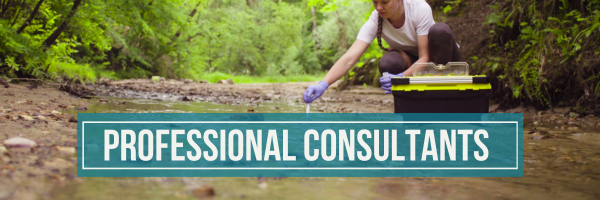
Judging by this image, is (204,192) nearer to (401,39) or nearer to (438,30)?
(438,30)

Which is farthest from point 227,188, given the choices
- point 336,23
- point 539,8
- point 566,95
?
point 336,23

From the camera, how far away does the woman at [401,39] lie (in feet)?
11.6

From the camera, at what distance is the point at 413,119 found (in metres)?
3.23

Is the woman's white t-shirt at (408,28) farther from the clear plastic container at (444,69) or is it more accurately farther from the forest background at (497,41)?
the forest background at (497,41)

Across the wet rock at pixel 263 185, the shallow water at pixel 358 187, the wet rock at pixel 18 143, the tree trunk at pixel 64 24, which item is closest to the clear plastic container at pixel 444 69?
the shallow water at pixel 358 187

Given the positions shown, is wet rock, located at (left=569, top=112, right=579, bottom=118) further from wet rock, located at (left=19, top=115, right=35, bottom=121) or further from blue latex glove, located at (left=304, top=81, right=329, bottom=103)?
wet rock, located at (left=19, top=115, right=35, bottom=121)

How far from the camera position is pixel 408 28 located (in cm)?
371

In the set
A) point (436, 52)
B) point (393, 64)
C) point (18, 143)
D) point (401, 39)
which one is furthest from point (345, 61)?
point (18, 143)

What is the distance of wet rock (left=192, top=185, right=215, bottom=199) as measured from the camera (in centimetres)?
144

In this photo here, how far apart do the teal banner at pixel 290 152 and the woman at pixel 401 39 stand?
0.61 meters

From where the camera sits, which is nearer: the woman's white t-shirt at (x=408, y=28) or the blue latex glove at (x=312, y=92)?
the blue latex glove at (x=312, y=92)

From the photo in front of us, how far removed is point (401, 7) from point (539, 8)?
9.87ft

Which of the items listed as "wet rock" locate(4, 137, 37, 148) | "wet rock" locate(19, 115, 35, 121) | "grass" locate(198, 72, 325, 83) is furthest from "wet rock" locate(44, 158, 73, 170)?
"grass" locate(198, 72, 325, 83)

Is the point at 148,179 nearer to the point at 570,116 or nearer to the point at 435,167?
the point at 435,167
